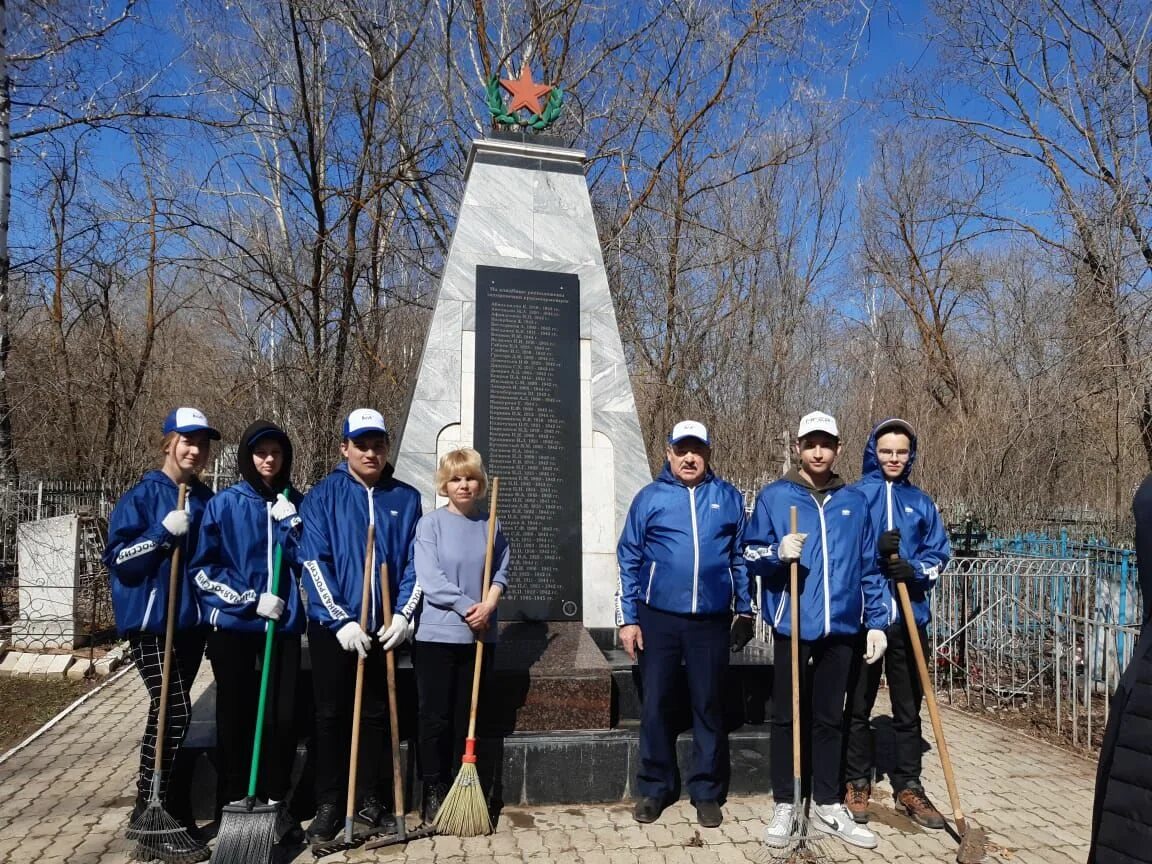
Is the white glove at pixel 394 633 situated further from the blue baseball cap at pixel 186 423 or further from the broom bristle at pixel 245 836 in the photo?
the blue baseball cap at pixel 186 423

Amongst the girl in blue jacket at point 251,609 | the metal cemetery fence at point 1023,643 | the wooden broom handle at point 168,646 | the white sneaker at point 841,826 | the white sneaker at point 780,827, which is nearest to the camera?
the wooden broom handle at point 168,646

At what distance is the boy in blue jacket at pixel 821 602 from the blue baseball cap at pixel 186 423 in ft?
8.58

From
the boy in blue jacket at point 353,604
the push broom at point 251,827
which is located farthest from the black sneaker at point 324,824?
the push broom at point 251,827

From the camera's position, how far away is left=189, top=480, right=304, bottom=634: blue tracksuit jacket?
351cm

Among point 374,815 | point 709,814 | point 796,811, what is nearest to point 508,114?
point 374,815

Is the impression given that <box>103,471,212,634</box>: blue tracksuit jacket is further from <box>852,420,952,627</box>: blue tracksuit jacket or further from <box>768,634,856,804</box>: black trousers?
<box>852,420,952,627</box>: blue tracksuit jacket

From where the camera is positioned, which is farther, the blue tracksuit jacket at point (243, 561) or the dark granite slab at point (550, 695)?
the dark granite slab at point (550, 695)

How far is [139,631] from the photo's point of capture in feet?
11.4

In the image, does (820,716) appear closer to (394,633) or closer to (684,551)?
(684,551)

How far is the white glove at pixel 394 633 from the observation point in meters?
3.56

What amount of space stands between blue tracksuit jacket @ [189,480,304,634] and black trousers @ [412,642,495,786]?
23.8 inches

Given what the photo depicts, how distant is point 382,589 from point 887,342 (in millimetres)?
20061

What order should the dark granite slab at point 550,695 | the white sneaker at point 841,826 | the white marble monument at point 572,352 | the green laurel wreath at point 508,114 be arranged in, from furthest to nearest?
the green laurel wreath at point 508,114 → the white marble monument at point 572,352 → the dark granite slab at point 550,695 → the white sneaker at point 841,826

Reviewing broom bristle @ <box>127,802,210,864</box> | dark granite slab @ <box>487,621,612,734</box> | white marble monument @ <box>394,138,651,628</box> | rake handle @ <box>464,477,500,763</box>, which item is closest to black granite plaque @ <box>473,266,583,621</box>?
white marble monument @ <box>394,138,651,628</box>
